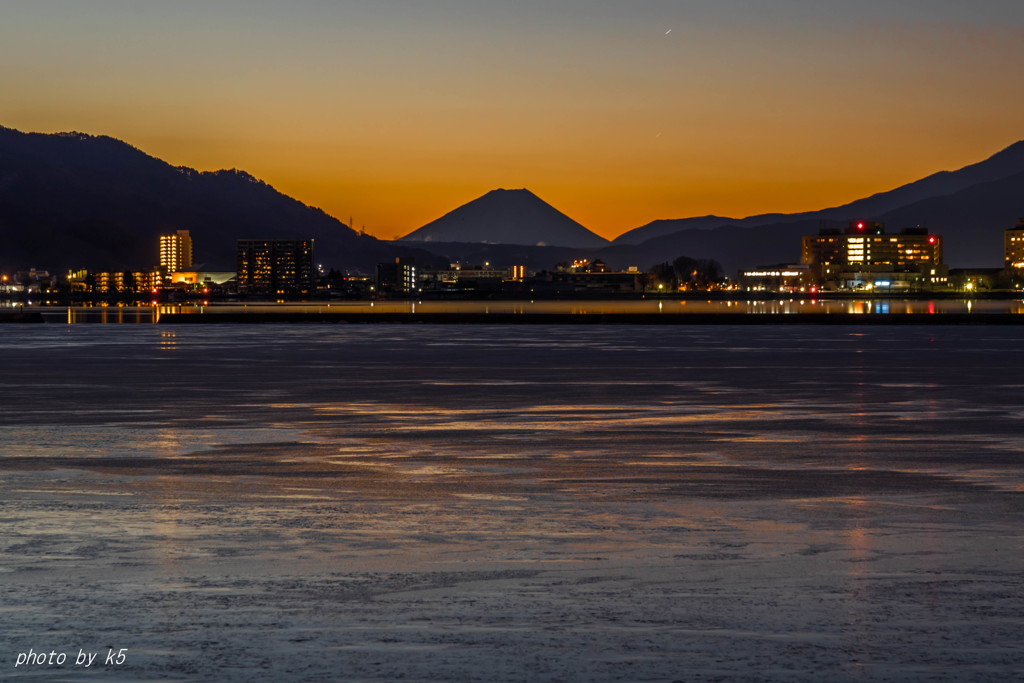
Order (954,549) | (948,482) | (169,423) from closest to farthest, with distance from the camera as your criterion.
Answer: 1. (954,549)
2. (948,482)
3. (169,423)

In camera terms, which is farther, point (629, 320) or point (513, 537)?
point (629, 320)

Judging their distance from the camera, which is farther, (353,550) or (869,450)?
(869,450)

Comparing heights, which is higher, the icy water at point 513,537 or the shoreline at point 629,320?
the icy water at point 513,537

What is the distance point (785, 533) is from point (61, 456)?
10468mm

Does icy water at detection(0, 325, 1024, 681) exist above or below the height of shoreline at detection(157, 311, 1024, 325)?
above

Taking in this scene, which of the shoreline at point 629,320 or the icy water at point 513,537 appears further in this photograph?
the shoreline at point 629,320

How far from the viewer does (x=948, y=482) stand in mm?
15000

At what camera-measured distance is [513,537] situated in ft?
38.2

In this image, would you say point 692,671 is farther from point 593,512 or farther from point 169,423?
point 169,423

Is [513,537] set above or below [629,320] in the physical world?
above

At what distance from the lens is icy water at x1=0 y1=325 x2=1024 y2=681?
7.89 m

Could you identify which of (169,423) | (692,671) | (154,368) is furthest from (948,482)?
(154,368)

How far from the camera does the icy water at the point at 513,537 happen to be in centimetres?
789

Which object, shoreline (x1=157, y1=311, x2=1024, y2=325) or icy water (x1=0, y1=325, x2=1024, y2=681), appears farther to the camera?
shoreline (x1=157, y1=311, x2=1024, y2=325)
